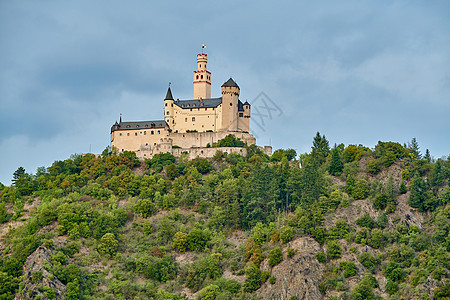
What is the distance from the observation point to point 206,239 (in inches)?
4230

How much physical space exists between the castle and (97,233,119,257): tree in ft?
91.3

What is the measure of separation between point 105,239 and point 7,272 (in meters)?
13.1

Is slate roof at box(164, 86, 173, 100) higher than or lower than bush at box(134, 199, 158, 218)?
higher

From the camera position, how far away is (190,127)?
136m

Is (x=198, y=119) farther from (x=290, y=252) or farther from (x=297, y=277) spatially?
(x=297, y=277)

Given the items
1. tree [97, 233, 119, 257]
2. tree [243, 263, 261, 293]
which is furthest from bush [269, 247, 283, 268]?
tree [97, 233, 119, 257]

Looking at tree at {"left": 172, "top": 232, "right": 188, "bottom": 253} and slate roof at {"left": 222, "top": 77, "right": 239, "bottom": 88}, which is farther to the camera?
slate roof at {"left": 222, "top": 77, "right": 239, "bottom": 88}

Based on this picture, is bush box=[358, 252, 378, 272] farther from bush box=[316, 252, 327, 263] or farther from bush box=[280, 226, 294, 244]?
bush box=[280, 226, 294, 244]

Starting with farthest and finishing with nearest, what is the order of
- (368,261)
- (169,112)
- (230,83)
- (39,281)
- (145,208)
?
1. (169,112)
2. (230,83)
3. (145,208)
4. (368,261)
5. (39,281)

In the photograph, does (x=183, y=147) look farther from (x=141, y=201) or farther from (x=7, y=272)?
(x=7, y=272)

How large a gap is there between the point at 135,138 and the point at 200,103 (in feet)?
42.2


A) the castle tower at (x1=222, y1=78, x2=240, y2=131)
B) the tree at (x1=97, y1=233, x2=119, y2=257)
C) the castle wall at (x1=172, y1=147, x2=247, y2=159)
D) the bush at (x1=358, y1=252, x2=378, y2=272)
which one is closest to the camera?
the bush at (x1=358, y1=252, x2=378, y2=272)

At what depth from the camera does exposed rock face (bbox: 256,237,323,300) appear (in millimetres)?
96250

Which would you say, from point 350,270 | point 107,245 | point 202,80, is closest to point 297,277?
point 350,270
